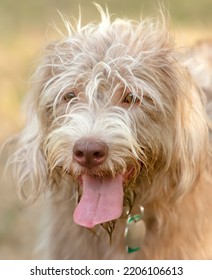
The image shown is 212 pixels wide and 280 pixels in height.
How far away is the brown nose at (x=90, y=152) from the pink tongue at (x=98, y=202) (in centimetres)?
21

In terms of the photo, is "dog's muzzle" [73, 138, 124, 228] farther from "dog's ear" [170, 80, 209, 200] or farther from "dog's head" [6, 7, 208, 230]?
"dog's ear" [170, 80, 209, 200]

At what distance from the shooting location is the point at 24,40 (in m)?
8.01

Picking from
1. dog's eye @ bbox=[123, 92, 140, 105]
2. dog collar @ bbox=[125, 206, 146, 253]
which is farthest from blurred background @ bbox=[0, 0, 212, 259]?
dog's eye @ bbox=[123, 92, 140, 105]

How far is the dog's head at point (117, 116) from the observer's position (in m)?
3.88

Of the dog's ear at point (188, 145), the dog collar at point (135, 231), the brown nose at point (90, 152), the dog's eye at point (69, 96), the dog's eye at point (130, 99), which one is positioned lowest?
the dog collar at point (135, 231)

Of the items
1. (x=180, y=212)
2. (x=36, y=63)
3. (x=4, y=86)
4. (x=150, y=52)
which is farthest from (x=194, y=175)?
(x=4, y=86)

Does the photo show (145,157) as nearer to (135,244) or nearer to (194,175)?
(194,175)

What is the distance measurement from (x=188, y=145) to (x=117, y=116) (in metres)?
0.42

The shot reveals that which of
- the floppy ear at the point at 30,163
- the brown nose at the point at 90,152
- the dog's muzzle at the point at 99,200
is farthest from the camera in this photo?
the floppy ear at the point at 30,163

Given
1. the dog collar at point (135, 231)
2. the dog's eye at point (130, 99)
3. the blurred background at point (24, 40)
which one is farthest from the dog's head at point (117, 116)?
the blurred background at point (24, 40)

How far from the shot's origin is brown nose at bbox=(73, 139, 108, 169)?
3.75 m

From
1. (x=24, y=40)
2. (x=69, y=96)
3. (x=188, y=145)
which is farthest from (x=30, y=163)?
(x=24, y=40)

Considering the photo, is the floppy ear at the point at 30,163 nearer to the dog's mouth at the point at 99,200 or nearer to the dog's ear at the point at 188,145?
the dog's mouth at the point at 99,200

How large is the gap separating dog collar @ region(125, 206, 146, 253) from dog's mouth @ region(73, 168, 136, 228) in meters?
0.27
